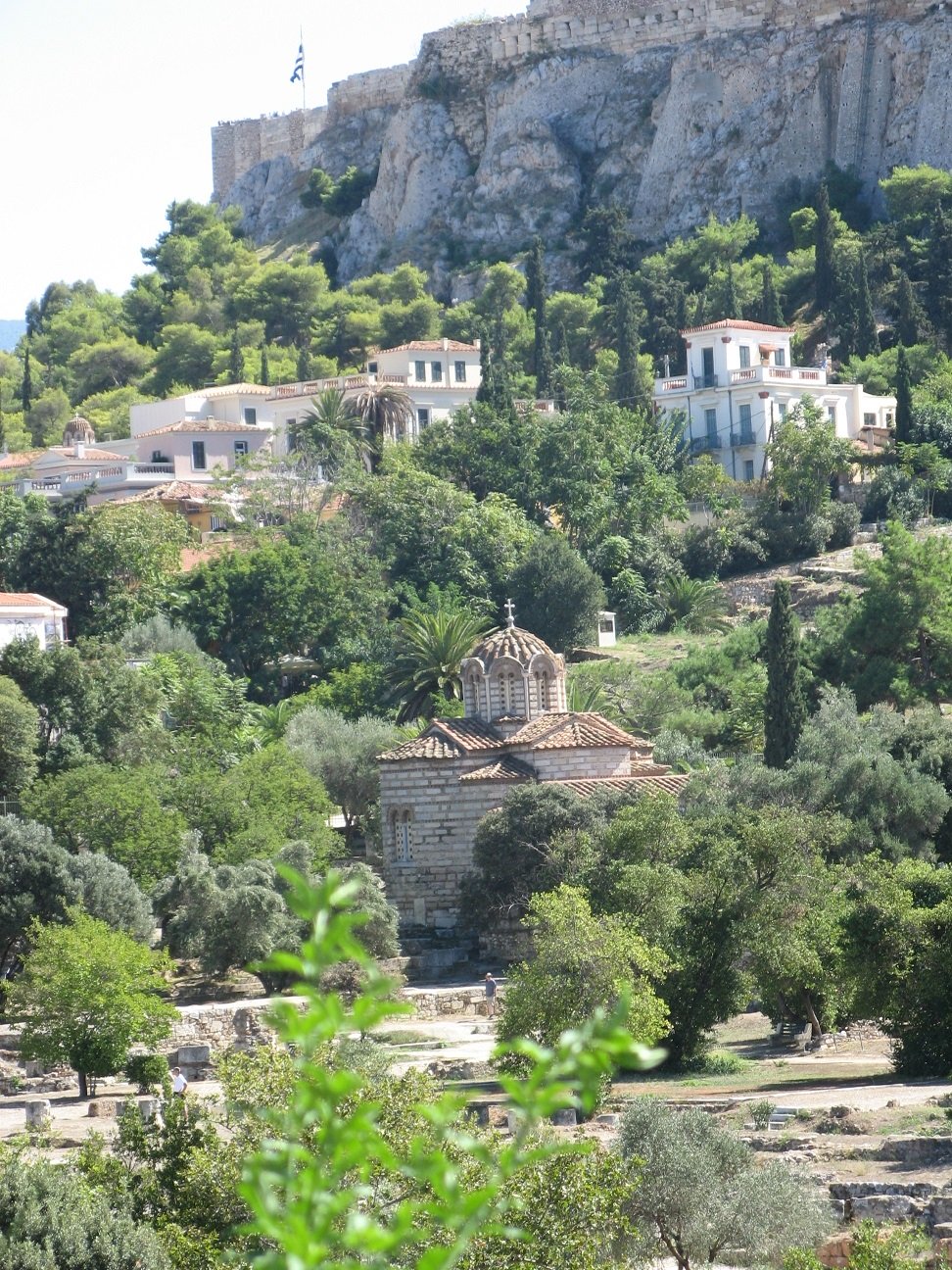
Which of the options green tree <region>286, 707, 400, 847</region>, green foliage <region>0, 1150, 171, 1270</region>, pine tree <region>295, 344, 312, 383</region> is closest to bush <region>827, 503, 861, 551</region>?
green tree <region>286, 707, 400, 847</region>

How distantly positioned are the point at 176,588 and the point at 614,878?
3395 cm

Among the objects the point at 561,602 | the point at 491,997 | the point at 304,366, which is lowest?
the point at 491,997

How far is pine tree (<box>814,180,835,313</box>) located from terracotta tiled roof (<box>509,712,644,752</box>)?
45808 mm

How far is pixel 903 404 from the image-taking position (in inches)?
3093

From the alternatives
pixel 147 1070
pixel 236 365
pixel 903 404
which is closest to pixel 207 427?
pixel 236 365

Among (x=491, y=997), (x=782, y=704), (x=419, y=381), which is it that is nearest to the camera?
(x=491, y=997)

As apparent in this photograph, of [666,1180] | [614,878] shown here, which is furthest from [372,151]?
[666,1180]

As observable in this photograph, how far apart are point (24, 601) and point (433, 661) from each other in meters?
11.9

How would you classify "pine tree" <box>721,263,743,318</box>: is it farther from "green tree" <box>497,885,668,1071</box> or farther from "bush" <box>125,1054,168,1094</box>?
"bush" <box>125,1054,168,1094</box>

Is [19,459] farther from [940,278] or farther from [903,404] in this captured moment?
[903,404]

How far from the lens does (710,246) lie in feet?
339

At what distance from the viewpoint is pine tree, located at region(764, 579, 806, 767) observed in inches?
2093

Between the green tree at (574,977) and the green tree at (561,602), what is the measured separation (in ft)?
111

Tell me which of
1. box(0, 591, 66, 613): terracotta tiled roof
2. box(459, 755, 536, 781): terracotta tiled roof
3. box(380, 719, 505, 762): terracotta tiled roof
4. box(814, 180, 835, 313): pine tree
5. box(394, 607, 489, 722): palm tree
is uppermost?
box(814, 180, 835, 313): pine tree
